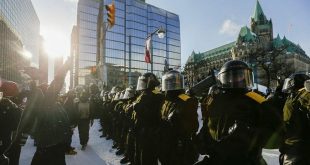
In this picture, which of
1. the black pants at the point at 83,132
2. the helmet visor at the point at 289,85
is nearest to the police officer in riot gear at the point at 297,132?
the helmet visor at the point at 289,85

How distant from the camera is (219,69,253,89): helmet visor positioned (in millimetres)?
2867

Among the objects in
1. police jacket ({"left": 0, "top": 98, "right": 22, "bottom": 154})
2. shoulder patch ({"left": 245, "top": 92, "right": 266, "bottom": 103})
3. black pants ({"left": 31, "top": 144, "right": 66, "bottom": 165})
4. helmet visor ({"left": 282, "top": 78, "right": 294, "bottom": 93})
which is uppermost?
helmet visor ({"left": 282, "top": 78, "right": 294, "bottom": 93})

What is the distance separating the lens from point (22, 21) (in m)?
110

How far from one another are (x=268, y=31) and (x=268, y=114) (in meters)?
131

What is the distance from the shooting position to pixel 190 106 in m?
4.55

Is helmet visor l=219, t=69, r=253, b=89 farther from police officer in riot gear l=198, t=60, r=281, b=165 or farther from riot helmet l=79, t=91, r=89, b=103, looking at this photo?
riot helmet l=79, t=91, r=89, b=103

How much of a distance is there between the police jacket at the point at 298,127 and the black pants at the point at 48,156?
9.66 feet

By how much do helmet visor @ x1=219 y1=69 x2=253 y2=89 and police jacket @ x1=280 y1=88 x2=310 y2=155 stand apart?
141cm

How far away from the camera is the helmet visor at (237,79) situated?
2867 mm

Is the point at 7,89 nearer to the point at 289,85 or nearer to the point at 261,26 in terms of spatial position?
the point at 289,85

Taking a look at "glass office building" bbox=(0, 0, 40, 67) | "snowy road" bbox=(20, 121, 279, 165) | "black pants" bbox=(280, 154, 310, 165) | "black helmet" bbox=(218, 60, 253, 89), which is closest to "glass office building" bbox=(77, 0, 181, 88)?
"glass office building" bbox=(0, 0, 40, 67)

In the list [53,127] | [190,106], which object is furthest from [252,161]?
[53,127]

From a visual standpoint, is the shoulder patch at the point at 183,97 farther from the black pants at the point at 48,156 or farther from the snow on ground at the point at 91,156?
the snow on ground at the point at 91,156

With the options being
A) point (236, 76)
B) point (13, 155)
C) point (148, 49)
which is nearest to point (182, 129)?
point (236, 76)
